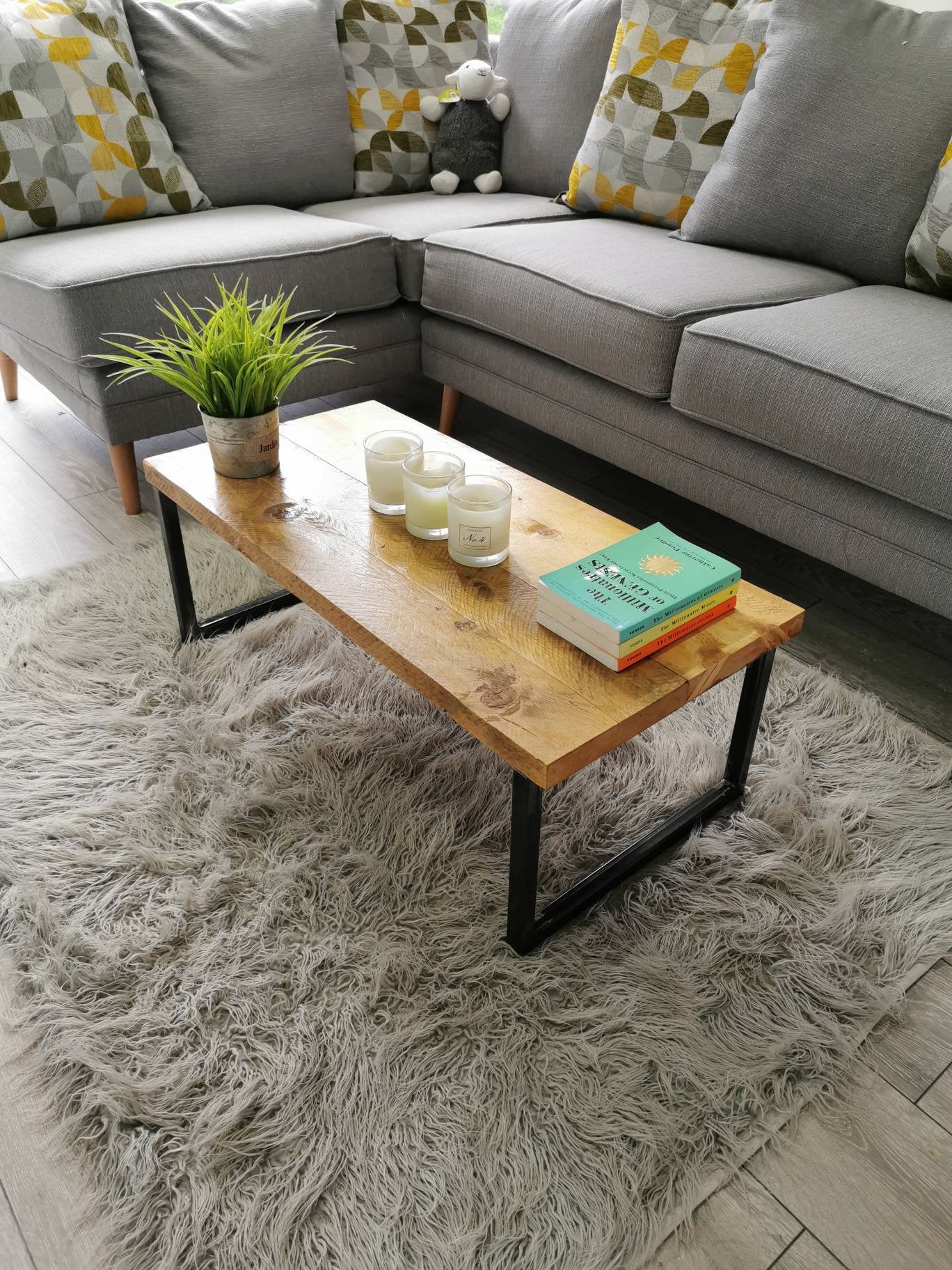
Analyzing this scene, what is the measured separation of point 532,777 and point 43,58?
7.46ft

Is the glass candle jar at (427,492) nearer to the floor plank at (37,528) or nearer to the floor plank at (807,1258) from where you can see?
the floor plank at (807,1258)

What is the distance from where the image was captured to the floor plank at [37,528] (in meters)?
2.08

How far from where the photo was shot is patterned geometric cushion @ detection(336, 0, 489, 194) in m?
2.80

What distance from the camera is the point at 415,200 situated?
2.83 meters

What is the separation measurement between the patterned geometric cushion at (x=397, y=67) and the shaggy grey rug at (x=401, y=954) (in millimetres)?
1854

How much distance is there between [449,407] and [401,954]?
1.69 meters

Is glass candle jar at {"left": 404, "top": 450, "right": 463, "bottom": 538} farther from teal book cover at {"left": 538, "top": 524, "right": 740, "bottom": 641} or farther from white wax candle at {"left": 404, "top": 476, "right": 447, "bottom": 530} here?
teal book cover at {"left": 538, "top": 524, "right": 740, "bottom": 641}

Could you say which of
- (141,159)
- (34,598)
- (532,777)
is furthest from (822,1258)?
(141,159)

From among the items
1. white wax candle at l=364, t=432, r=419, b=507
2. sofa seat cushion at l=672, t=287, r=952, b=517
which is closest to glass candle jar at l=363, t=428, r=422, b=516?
white wax candle at l=364, t=432, r=419, b=507

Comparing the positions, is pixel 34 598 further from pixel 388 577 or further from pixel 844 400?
pixel 844 400

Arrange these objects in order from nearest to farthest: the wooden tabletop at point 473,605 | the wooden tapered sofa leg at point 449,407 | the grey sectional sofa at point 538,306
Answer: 1. the wooden tabletop at point 473,605
2. the grey sectional sofa at point 538,306
3. the wooden tapered sofa leg at point 449,407

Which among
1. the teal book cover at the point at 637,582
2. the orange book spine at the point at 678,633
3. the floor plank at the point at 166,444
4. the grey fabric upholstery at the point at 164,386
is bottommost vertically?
the floor plank at the point at 166,444

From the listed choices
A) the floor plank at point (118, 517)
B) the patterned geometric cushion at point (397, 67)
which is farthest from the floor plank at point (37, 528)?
the patterned geometric cushion at point (397, 67)

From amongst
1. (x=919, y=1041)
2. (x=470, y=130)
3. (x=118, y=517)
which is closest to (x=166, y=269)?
(x=118, y=517)
